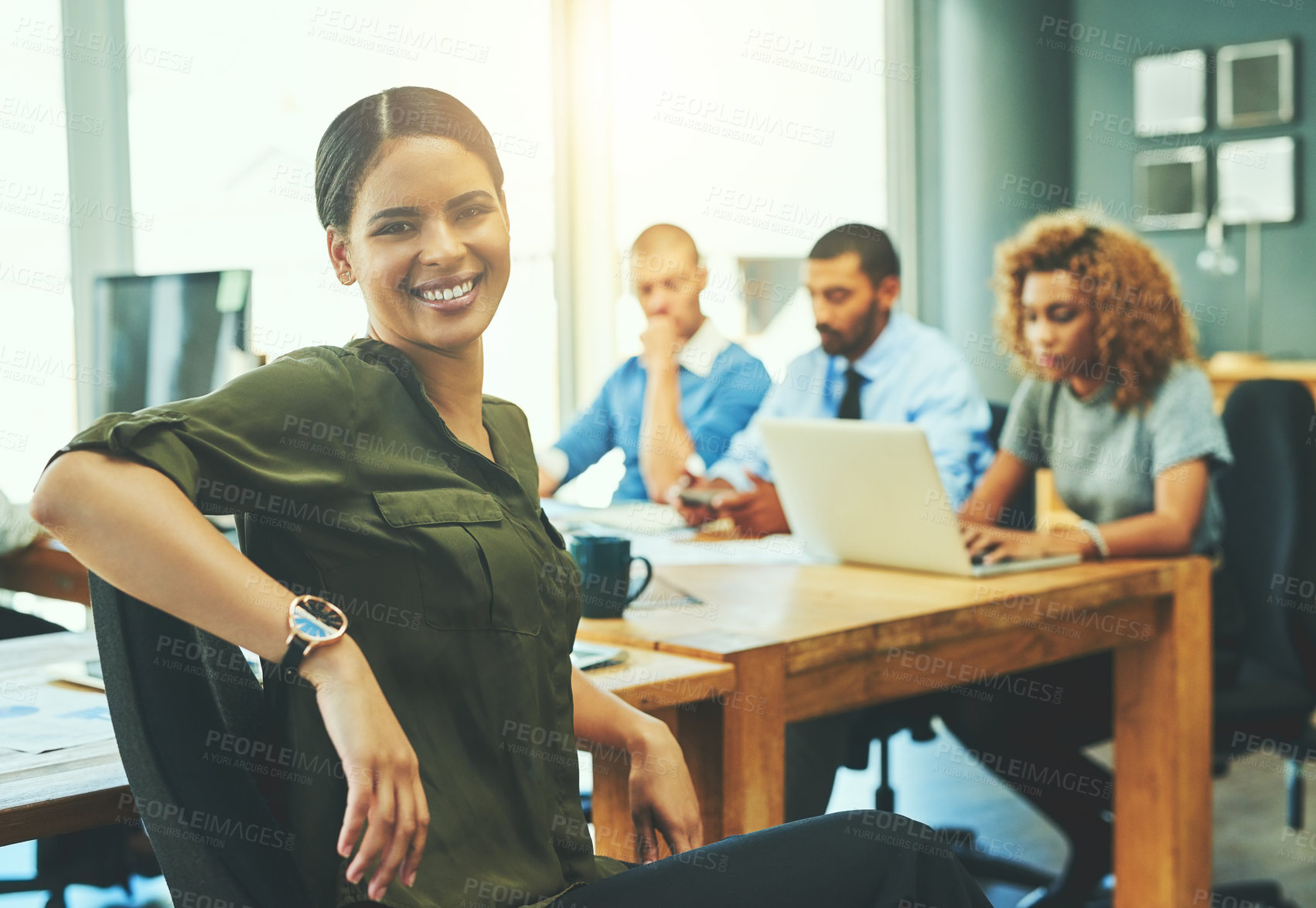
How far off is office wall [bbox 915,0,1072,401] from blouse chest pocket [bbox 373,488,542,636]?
13.7ft

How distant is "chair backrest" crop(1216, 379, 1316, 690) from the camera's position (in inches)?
85.3

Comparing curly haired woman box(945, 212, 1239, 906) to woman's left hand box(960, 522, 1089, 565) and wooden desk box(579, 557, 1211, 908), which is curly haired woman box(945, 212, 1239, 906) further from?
wooden desk box(579, 557, 1211, 908)

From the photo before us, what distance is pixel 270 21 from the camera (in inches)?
129

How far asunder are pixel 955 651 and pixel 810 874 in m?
0.75

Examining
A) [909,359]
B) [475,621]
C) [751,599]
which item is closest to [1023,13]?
[909,359]

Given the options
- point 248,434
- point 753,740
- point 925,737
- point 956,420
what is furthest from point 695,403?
point 248,434

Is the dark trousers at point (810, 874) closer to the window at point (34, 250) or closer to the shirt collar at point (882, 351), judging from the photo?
the shirt collar at point (882, 351)

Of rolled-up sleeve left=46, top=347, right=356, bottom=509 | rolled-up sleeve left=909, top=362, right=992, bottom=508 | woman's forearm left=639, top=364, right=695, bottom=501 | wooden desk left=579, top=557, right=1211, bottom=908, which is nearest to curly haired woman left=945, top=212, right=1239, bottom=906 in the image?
wooden desk left=579, top=557, right=1211, bottom=908

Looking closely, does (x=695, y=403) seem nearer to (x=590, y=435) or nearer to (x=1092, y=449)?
(x=590, y=435)

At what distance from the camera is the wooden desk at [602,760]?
3.12 ft

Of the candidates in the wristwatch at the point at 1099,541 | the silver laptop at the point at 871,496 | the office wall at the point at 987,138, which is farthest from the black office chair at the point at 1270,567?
the office wall at the point at 987,138

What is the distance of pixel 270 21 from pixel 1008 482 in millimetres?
2224

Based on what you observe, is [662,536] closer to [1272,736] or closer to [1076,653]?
[1076,653]

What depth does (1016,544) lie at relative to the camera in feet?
6.34
